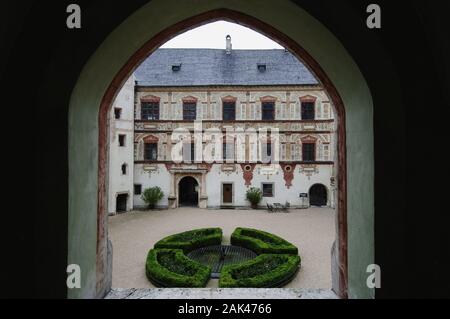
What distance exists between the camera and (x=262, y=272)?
8414 mm

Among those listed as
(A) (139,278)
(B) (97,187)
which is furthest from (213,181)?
(B) (97,187)

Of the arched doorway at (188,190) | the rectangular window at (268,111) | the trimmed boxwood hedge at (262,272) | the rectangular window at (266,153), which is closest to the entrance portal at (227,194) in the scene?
the rectangular window at (266,153)

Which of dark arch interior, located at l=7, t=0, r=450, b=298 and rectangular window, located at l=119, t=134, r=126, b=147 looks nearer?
dark arch interior, located at l=7, t=0, r=450, b=298

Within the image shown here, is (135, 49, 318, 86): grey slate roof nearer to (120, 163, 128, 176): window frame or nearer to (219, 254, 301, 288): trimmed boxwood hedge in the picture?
(120, 163, 128, 176): window frame

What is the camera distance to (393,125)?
1.99 meters

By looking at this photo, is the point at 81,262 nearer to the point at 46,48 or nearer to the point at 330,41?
the point at 46,48

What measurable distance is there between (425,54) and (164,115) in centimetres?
2027

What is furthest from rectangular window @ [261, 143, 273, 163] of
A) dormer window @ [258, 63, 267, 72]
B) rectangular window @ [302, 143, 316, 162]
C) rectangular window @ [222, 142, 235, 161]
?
dormer window @ [258, 63, 267, 72]

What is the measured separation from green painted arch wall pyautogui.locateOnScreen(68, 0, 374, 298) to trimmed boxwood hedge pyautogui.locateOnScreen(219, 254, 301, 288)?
18.0 feet

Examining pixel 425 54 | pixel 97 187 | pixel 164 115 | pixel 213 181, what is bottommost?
pixel 213 181

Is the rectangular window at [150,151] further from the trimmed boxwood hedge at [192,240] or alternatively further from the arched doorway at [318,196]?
the arched doorway at [318,196]

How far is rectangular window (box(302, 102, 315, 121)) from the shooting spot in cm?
2098

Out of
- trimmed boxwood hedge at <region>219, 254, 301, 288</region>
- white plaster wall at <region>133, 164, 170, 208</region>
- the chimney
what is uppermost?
the chimney

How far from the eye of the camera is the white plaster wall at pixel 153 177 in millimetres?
20859
